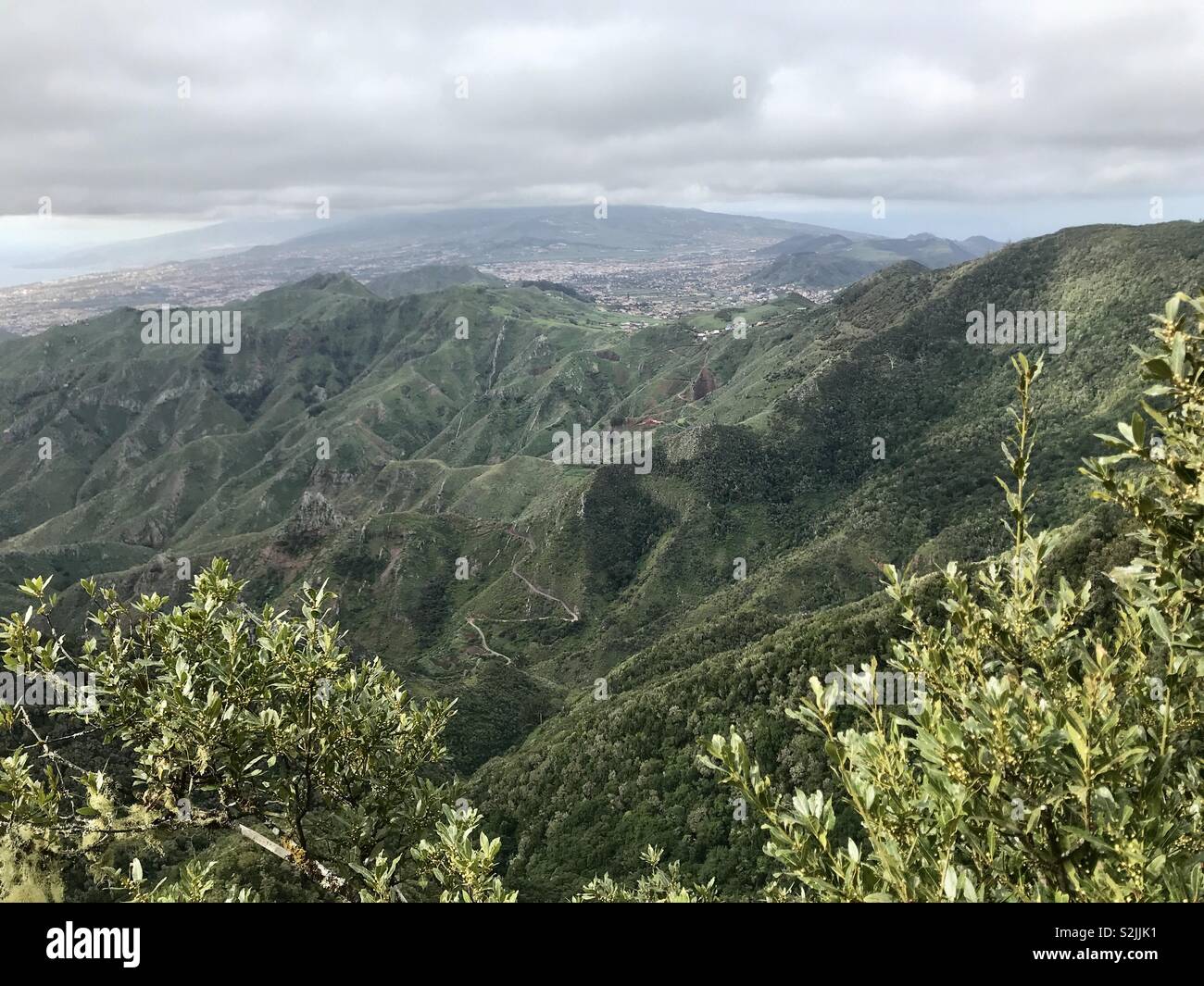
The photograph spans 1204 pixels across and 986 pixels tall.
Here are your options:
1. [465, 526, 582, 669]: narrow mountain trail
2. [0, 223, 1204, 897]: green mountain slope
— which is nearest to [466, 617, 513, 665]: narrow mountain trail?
[465, 526, 582, 669]: narrow mountain trail

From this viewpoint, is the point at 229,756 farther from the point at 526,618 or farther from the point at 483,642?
the point at 526,618

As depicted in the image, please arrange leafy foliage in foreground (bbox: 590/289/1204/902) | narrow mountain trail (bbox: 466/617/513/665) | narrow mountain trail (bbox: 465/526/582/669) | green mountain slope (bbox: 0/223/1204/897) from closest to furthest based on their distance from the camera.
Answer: leafy foliage in foreground (bbox: 590/289/1204/902)
green mountain slope (bbox: 0/223/1204/897)
narrow mountain trail (bbox: 466/617/513/665)
narrow mountain trail (bbox: 465/526/582/669)

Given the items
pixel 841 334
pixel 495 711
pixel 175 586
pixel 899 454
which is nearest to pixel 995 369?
pixel 899 454

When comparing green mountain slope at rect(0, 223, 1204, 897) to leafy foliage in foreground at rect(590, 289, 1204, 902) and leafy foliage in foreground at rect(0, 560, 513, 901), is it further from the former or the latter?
leafy foliage in foreground at rect(590, 289, 1204, 902)

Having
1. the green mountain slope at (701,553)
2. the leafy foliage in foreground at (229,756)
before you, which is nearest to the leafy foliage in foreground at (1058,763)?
the leafy foliage in foreground at (229,756)

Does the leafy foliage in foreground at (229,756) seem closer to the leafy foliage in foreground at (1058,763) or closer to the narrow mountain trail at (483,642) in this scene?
the leafy foliage in foreground at (1058,763)
